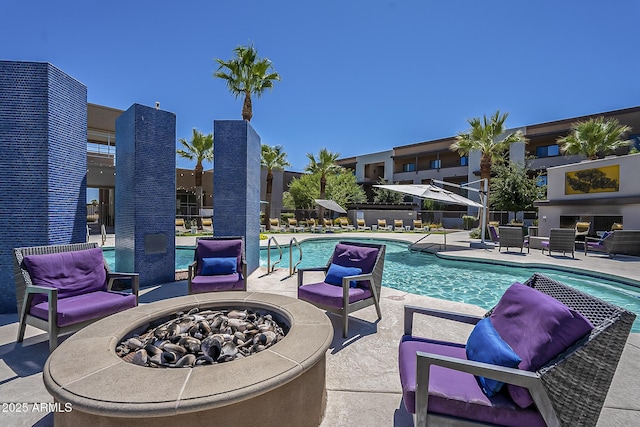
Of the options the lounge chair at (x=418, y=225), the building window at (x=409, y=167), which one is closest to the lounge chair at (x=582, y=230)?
the lounge chair at (x=418, y=225)

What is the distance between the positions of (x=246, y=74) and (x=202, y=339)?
12462 mm

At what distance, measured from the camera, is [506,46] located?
32.3ft

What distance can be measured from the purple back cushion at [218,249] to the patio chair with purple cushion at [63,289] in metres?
1.26

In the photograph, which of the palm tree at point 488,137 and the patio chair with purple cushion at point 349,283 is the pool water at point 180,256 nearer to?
the patio chair with purple cushion at point 349,283

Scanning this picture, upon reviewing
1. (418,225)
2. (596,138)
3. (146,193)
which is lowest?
(418,225)

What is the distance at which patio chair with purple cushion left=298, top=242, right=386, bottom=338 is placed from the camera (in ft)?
12.0

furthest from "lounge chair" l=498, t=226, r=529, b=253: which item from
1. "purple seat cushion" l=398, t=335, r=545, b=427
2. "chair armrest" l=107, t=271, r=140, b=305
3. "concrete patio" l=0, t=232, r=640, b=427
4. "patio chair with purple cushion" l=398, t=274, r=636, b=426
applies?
"chair armrest" l=107, t=271, r=140, b=305

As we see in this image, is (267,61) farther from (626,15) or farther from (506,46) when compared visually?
(626,15)

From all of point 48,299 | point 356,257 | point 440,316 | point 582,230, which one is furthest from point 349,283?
point 582,230

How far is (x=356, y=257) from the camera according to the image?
4.43 metres

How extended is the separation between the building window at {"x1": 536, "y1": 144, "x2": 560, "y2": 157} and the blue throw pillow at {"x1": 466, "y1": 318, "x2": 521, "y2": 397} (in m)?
27.9

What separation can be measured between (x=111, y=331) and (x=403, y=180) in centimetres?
3326

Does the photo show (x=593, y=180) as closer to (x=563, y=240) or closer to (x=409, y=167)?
(x=563, y=240)

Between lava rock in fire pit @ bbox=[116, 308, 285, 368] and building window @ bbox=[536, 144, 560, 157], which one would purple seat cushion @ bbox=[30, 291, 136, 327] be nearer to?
lava rock in fire pit @ bbox=[116, 308, 285, 368]
